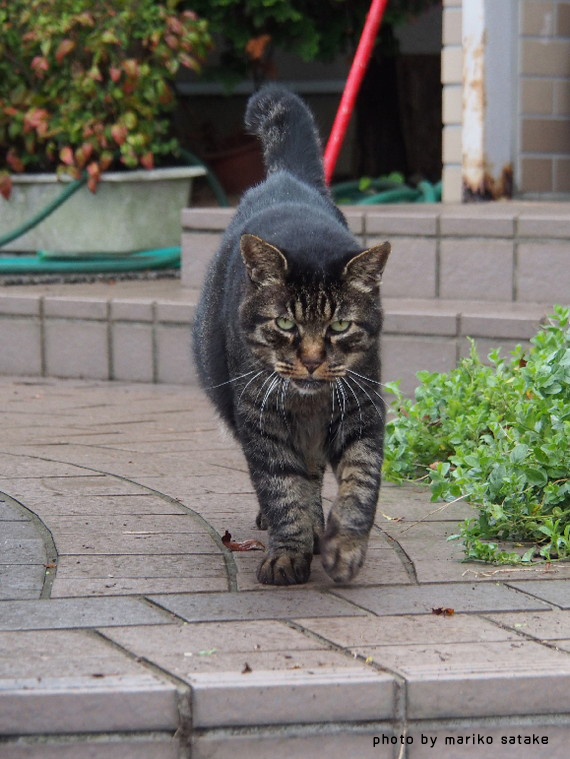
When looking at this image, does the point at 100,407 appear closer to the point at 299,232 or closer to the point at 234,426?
the point at 234,426

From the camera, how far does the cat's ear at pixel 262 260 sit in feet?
10.3

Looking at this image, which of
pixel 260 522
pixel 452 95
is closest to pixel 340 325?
pixel 260 522

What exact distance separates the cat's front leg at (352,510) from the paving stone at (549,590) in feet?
1.25

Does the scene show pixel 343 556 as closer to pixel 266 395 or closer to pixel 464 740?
pixel 266 395

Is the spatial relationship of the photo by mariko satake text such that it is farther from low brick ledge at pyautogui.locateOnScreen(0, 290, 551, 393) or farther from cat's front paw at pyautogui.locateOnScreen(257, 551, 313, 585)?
low brick ledge at pyautogui.locateOnScreen(0, 290, 551, 393)

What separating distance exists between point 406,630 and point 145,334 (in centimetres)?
338

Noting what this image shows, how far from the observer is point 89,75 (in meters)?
6.80

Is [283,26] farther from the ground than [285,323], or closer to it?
farther from the ground

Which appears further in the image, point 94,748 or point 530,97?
point 530,97

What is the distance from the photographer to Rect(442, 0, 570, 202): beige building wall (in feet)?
21.2

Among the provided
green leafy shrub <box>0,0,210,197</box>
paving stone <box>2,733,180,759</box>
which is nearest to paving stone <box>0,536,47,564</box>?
paving stone <box>2,733,180,759</box>

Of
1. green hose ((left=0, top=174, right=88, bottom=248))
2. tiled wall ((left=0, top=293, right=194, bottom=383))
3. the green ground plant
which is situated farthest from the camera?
green hose ((left=0, top=174, right=88, bottom=248))

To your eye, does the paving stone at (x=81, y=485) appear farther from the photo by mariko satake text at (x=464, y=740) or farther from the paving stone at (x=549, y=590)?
the photo by mariko satake text at (x=464, y=740)

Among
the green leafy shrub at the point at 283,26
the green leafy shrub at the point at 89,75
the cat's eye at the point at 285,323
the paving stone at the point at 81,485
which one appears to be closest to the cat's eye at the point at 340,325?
the cat's eye at the point at 285,323
